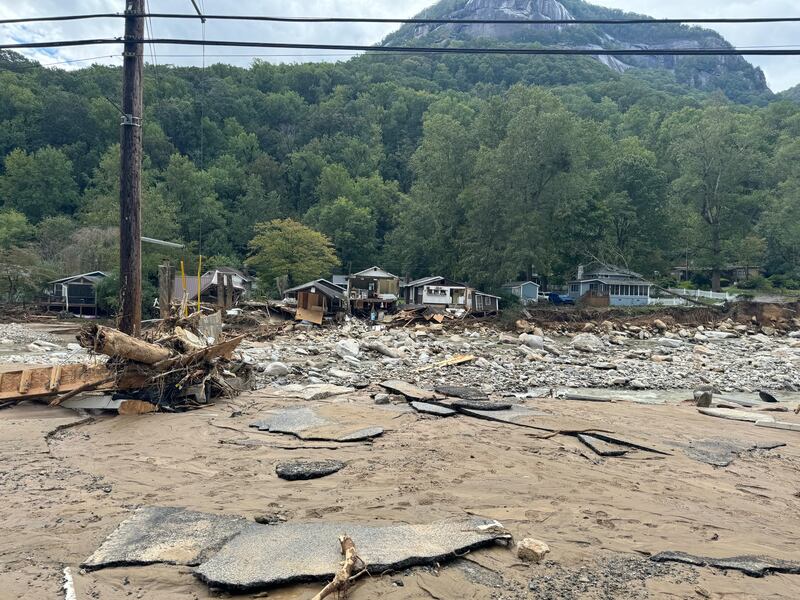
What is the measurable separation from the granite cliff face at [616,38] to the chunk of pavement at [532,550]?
154 meters

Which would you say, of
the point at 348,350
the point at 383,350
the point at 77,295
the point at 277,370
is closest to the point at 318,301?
the point at 383,350

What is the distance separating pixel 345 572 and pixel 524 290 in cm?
4328

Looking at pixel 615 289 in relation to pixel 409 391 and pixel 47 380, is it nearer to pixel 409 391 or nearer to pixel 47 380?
pixel 409 391

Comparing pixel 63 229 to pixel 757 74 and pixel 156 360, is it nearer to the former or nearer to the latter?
pixel 156 360

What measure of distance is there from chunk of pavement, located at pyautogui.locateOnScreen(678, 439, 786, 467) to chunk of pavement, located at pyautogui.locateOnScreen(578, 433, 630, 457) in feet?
3.40

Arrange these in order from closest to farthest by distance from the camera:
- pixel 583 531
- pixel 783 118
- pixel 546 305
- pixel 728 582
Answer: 1. pixel 728 582
2. pixel 583 531
3. pixel 546 305
4. pixel 783 118

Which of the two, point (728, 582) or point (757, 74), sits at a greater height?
point (757, 74)

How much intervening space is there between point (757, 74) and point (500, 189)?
501 ft

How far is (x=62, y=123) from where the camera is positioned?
82.2 metres

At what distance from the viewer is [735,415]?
11.0 m

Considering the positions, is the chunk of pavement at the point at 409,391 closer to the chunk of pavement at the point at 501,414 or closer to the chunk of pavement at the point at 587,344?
the chunk of pavement at the point at 501,414

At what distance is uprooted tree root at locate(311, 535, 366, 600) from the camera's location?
3.48 m

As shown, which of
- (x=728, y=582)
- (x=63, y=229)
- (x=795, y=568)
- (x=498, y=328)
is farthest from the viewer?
(x=63, y=229)

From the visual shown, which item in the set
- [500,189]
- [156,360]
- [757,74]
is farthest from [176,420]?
[757,74]
